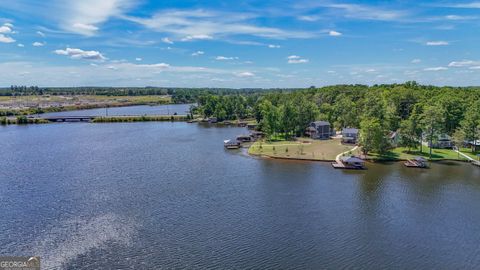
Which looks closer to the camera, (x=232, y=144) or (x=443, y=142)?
(x=443, y=142)

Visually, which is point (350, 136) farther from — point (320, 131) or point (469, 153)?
point (469, 153)

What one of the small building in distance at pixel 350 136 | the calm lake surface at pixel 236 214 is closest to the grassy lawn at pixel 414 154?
the calm lake surface at pixel 236 214

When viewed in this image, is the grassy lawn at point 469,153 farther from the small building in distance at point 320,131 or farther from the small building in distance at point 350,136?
the small building in distance at point 320,131

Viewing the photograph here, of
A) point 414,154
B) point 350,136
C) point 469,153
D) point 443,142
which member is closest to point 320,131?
point 350,136

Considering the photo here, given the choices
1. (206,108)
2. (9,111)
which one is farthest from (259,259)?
(9,111)

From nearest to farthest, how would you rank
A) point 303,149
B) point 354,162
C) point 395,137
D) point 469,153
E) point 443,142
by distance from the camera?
point 354,162 → point 469,153 → point 303,149 → point 443,142 → point 395,137

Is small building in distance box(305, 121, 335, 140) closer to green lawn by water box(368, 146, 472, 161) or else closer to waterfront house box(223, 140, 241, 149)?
green lawn by water box(368, 146, 472, 161)

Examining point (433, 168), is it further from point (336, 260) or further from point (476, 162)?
point (336, 260)
